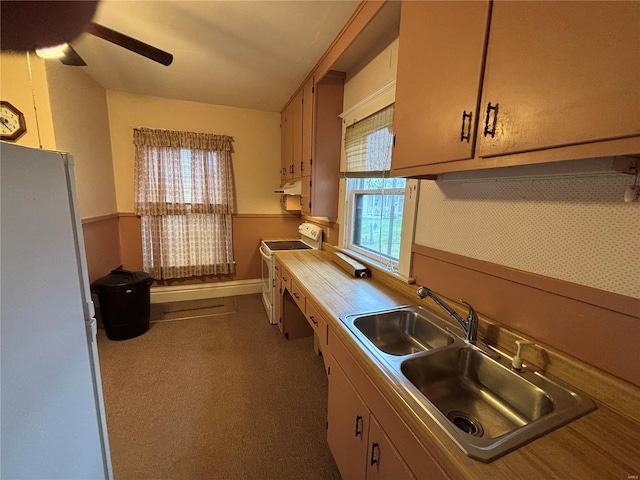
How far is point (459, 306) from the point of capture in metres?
1.27

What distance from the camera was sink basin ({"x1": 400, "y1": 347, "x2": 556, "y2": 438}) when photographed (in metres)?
0.89

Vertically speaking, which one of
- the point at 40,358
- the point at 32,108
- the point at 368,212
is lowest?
the point at 40,358

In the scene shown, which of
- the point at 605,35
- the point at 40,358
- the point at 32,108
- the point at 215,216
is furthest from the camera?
the point at 215,216

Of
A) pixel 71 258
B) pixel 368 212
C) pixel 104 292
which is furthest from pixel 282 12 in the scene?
pixel 104 292

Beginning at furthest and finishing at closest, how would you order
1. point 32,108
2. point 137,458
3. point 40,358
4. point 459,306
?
1. point 32,108
2. point 137,458
3. point 459,306
4. point 40,358

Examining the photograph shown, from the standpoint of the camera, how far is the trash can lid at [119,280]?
96.7 inches

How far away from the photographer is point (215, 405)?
6.02 ft

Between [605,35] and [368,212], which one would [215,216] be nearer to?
[368,212]

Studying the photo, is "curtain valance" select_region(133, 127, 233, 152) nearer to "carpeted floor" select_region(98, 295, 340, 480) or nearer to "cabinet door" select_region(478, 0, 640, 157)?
"carpeted floor" select_region(98, 295, 340, 480)

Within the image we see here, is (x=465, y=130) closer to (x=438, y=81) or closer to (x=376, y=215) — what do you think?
(x=438, y=81)

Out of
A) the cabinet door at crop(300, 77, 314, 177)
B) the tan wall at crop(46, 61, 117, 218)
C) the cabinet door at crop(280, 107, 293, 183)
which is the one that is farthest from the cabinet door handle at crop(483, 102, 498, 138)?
the tan wall at crop(46, 61, 117, 218)

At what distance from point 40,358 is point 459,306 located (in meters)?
1.55

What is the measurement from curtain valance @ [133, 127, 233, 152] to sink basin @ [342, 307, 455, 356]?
305 centimetres

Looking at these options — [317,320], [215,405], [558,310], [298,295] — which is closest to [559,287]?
[558,310]
